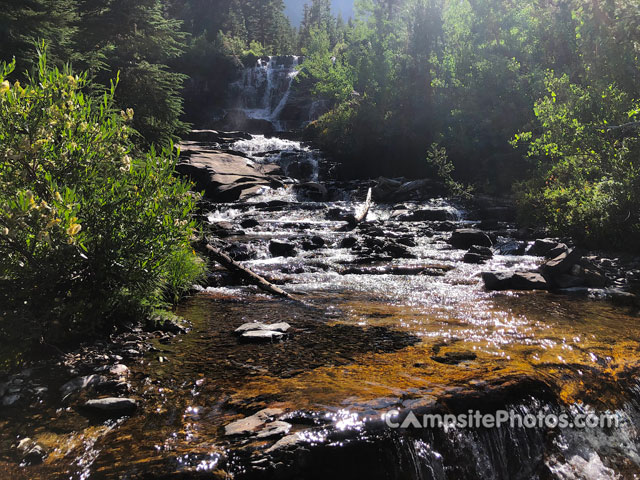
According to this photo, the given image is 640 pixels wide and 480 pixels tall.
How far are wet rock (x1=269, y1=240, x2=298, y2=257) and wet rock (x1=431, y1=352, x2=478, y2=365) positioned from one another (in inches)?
332

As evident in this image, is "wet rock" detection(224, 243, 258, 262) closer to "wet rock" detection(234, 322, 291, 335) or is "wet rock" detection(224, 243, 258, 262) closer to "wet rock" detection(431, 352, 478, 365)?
"wet rock" detection(234, 322, 291, 335)

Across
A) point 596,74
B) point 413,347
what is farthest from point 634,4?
point 413,347

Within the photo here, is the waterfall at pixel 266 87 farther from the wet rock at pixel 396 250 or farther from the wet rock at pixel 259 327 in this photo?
the wet rock at pixel 259 327

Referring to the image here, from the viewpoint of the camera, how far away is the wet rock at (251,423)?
9.95ft

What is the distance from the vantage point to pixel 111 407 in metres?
3.38

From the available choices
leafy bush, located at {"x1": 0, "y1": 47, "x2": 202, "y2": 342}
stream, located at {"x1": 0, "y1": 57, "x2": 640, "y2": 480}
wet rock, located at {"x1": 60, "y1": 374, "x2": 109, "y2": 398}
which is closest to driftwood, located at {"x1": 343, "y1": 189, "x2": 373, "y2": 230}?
stream, located at {"x1": 0, "y1": 57, "x2": 640, "y2": 480}

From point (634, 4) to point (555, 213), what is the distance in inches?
269

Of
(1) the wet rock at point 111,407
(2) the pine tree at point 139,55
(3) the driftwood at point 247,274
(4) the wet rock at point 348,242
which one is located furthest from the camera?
(2) the pine tree at point 139,55

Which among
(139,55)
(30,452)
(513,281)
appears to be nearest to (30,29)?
(139,55)

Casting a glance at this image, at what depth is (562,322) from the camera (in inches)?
254

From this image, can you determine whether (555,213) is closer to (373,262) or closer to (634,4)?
(634,4)

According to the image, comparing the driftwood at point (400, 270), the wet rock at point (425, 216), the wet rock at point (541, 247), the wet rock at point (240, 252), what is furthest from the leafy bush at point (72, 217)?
the wet rock at point (425, 216)

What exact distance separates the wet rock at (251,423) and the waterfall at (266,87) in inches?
1930

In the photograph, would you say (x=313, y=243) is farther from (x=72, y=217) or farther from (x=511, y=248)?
(x=72, y=217)
